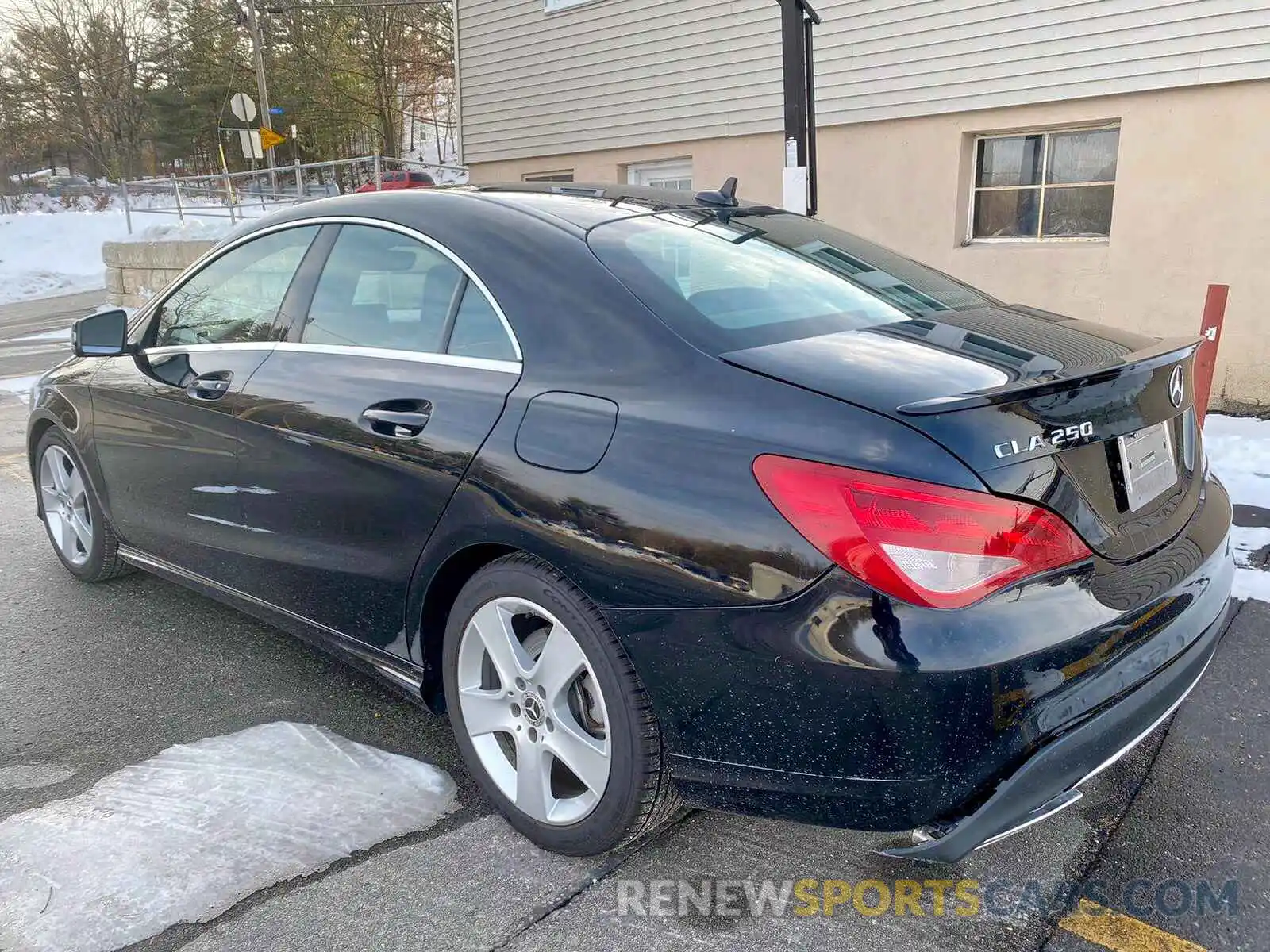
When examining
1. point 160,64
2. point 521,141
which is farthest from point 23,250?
point 521,141

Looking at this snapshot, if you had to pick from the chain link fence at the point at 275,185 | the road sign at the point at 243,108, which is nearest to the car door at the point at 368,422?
the chain link fence at the point at 275,185

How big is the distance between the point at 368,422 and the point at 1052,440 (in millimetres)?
1718

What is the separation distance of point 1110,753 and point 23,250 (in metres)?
31.9

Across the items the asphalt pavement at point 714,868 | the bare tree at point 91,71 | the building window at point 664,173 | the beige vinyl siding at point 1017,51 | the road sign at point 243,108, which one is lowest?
the asphalt pavement at point 714,868

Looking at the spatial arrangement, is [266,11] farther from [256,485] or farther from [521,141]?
[256,485]

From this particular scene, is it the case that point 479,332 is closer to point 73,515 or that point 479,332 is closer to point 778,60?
point 73,515

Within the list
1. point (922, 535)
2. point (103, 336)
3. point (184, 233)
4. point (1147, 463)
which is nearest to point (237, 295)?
point (103, 336)

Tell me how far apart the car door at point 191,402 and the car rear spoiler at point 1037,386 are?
2088 millimetres

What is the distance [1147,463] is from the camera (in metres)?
2.13

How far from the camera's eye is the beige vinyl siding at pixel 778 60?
Result: 6863 mm

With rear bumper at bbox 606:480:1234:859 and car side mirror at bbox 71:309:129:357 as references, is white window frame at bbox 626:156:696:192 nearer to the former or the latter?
car side mirror at bbox 71:309:129:357

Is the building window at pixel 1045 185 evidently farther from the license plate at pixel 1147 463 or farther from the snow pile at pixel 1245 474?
the license plate at pixel 1147 463

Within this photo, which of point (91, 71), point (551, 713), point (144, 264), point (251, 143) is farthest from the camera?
point (91, 71)

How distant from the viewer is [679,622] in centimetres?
199
